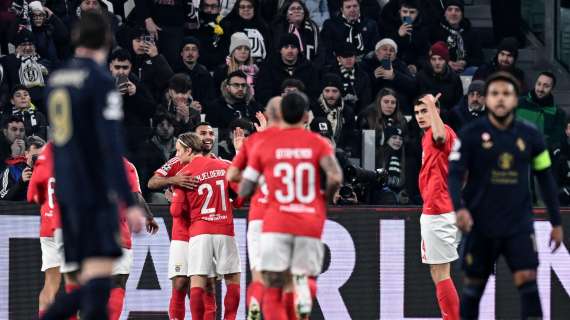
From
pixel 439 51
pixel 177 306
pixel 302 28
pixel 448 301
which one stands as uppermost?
pixel 302 28

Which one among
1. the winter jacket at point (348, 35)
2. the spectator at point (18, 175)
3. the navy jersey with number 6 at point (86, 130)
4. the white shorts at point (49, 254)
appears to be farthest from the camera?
the winter jacket at point (348, 35)

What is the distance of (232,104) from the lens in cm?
1883

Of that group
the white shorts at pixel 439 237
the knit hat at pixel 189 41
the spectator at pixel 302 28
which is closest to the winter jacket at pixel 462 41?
the spectator at pixel 302 28

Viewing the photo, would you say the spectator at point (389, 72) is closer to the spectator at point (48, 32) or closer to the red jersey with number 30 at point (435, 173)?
the spectator at point (48, 32)

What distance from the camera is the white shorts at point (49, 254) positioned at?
50.6ft

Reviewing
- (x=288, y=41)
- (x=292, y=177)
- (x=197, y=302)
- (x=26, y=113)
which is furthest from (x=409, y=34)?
(x=292, y=177)

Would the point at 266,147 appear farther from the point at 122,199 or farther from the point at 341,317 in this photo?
the point at 341,317

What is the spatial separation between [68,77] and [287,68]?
10.2m

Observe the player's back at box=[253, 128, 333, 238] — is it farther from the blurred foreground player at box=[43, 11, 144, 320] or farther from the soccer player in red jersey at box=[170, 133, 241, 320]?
the soccer player in red jersey at box=[170, 133, 241, 320]

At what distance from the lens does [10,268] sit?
55.3 feet

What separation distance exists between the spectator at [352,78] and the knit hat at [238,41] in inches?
46.3

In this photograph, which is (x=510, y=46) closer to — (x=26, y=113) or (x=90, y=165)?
(x=26, y=113)

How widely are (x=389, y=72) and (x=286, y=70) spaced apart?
57.8 inches

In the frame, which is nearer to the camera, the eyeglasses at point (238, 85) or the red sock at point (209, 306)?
the red sock at point (209, 306)
